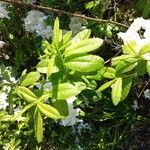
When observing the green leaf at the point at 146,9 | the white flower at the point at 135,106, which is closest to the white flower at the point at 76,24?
the green leaf at the point at 146,9

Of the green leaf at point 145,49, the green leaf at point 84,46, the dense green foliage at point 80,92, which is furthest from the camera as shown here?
the dense green foliage at point 80,92

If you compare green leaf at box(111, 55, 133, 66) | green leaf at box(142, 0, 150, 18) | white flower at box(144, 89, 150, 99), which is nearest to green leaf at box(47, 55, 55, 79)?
green leaf at box(111, 55, 133, 66)

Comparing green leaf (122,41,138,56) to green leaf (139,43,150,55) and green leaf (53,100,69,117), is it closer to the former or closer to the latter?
green leaf (139,43,150,55)

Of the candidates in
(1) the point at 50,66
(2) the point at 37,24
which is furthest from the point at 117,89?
(2) the point at 37,24

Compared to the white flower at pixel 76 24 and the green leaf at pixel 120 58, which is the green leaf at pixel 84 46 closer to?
the green leaf at pixel 120 58

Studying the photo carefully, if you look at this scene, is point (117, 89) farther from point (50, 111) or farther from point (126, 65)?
point (50, 111)
